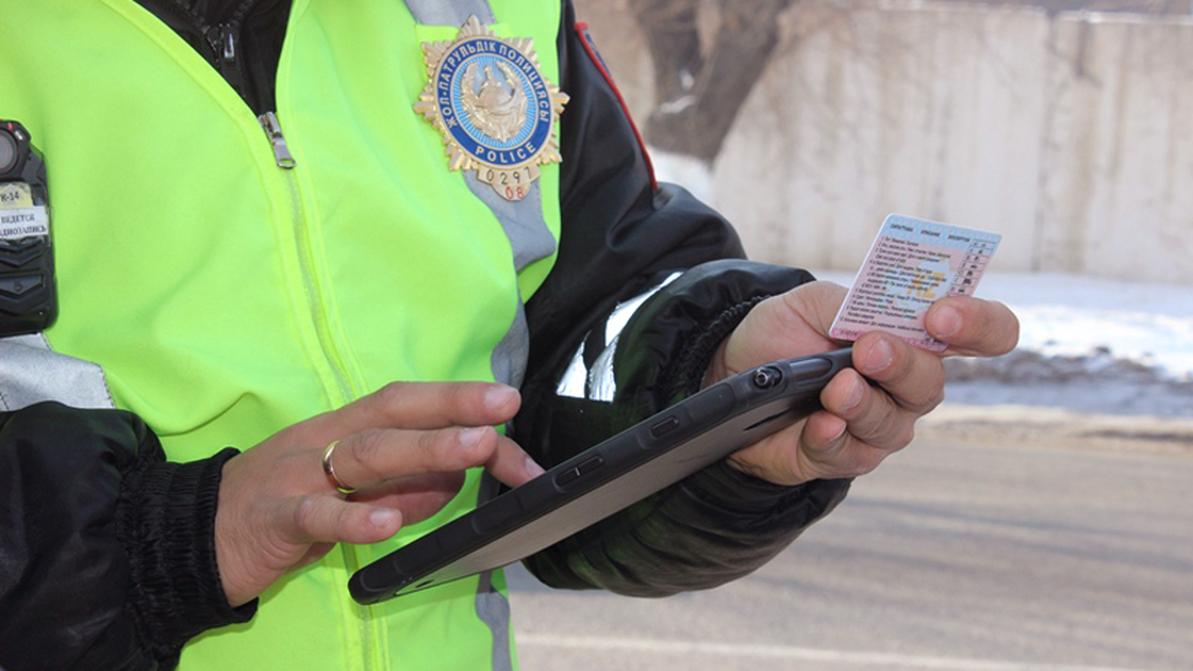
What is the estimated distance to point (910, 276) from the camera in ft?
4.57

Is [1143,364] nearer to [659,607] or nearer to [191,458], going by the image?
[659,607]

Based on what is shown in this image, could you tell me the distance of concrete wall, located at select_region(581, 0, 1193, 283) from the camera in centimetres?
1509

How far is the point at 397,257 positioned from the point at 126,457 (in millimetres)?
326

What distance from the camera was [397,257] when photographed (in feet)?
4.89

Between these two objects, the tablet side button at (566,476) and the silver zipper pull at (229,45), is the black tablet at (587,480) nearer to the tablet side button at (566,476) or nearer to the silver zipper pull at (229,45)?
the tablet side button at (566,476)

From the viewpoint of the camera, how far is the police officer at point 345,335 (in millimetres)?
1274

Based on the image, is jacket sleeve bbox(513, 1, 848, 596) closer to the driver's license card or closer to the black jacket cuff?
the driver's license card

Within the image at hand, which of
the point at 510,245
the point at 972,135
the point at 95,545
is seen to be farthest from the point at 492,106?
the point at 972,135

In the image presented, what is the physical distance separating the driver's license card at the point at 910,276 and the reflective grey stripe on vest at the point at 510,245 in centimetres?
34

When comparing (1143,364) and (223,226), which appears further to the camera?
(1143,364)

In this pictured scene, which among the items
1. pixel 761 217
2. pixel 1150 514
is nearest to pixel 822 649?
pixel 1150 514

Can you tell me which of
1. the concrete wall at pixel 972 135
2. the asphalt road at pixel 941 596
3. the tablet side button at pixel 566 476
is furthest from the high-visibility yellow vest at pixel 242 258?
the concrete wall at pixel 972 135

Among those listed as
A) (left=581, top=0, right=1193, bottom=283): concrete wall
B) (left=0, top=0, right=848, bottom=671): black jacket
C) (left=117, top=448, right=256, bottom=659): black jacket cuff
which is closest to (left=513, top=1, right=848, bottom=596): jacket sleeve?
(left=0, top=0, right=848, bottom=671): black jacket

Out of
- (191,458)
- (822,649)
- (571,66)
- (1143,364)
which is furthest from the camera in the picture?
(1143,364)
